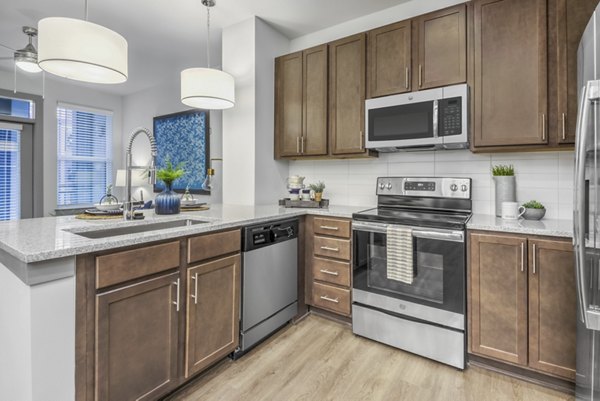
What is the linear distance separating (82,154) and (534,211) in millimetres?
6106

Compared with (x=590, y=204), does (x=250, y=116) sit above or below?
above

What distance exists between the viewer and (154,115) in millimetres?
5027

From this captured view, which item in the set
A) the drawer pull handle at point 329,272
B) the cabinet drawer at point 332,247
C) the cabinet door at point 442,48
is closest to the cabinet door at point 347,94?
the cabinet door at point 442,48

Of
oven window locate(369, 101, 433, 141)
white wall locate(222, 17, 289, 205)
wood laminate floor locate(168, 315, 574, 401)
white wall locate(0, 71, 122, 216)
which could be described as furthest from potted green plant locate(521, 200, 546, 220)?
white wall locate(0, 71, 122, 216)

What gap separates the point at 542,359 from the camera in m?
1.76

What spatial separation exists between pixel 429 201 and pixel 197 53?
3.18 meters

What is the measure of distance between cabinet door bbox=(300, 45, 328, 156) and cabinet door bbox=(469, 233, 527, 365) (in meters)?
1.55

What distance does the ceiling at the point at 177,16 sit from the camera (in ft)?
8.89

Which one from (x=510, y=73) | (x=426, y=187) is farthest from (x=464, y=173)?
(x=510, y=73)

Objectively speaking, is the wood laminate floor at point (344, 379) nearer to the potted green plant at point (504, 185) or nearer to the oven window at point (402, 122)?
the potted green plant at point (504, 185)

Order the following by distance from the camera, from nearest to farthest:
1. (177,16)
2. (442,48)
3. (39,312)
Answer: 1. (39,312)
2. (442,48)
3. (177,16)

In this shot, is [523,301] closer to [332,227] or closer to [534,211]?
[534,211]

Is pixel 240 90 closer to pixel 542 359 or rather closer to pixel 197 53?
pixel 197 53

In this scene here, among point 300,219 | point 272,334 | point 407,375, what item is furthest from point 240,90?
point 407,375
